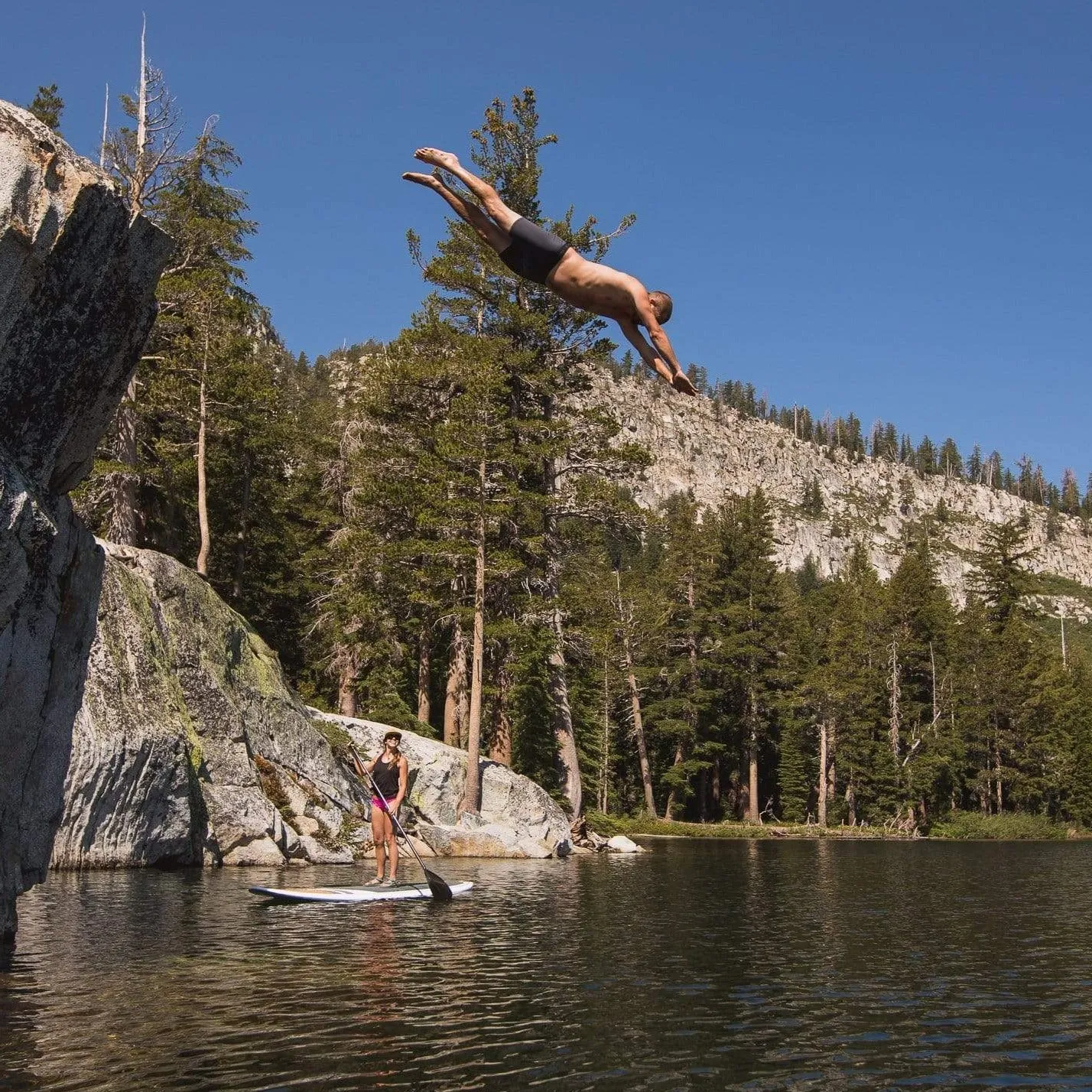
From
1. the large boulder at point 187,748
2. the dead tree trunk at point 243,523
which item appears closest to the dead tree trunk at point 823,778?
the dead tree trunk at point 243,523

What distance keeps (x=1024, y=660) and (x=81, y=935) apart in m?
72.5

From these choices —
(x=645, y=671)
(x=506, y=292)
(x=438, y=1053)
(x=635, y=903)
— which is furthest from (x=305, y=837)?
(x=645, y=671)

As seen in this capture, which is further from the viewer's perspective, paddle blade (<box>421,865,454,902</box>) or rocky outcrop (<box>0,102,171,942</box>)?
paddle blade (<box>421,865,454,902</box>)

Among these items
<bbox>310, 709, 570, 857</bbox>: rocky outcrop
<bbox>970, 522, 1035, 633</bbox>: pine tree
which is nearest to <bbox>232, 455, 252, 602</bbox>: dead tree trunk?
<bbox>310, 709, 570, 857</bbox>: rocky outcrop

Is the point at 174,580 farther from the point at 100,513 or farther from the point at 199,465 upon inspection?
the point at 100,513

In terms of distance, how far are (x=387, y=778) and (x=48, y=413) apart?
9.57 m

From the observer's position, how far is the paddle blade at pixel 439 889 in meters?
15.8

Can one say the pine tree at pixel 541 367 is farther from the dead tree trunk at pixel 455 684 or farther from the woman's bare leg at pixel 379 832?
the woman's bare leg at pixel 379 832

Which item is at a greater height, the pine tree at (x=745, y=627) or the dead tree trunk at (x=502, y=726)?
the pine tree at (x=745, y=627)

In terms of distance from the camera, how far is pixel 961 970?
1105cm

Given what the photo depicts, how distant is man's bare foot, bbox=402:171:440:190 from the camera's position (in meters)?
9.15

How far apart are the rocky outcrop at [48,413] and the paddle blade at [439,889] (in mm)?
6681

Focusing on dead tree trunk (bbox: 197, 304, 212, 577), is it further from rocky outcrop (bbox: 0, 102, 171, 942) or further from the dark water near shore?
rocky outcrop (bbox: 0, 102, 171, 942)

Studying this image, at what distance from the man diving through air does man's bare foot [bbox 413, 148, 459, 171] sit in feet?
0.04
